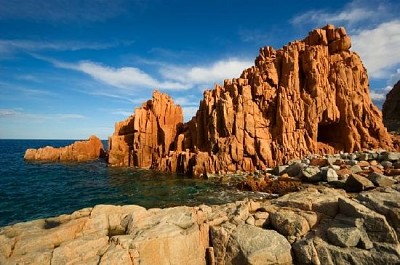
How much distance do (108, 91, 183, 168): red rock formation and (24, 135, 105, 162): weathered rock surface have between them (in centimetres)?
1807

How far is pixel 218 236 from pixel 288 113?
42507mm

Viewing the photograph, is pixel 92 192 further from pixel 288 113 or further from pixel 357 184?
pixel 288 113

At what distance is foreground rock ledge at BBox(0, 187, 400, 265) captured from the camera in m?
11.9

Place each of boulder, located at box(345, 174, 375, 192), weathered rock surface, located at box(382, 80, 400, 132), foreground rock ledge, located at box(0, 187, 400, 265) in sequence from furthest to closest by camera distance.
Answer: weathered rock surface, located at box(382, 80, 400, 132) < boulder, located at box(345, 174, 375, 192) < foreground rock ledge, located at box(0, 187, 400, 265)

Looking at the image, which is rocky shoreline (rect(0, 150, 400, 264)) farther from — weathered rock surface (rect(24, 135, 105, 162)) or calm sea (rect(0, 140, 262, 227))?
weathered rock surface (rect(24, 135, 105, 162))

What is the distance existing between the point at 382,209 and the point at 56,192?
40088mm

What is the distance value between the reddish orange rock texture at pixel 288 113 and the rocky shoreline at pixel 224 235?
34.6m

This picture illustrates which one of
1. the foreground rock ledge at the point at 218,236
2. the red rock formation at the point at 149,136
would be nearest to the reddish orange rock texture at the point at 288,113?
the red rock formation at the point at 149,136

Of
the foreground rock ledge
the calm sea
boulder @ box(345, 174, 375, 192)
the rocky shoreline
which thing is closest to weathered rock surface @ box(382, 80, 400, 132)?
boulder @ box(345, 174, 375, 192)

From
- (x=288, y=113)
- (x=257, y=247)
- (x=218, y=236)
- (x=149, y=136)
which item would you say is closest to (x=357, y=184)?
(x=257, y=247)

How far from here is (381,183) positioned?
26.6 meters

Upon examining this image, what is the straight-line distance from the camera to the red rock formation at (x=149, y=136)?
214 feet

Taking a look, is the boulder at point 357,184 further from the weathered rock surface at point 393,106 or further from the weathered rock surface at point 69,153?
the weathered rock surface at point 393,106

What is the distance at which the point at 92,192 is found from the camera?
4034 cm
